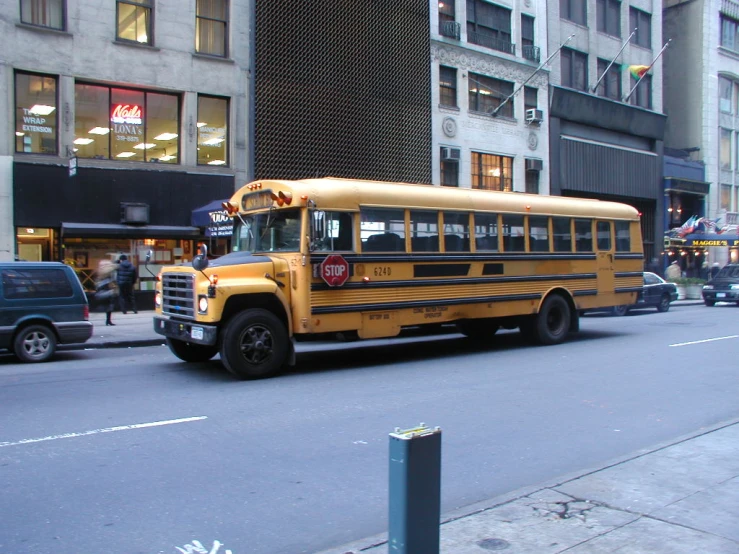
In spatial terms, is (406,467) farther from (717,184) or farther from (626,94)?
(717,184)

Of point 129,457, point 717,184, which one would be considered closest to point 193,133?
point 129,457

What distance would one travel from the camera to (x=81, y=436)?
690cm

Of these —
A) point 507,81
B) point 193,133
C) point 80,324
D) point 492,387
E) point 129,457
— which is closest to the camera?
point 129,457

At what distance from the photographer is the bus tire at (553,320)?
14.0m

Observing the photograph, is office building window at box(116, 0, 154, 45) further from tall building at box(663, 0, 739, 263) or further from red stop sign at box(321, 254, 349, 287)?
tall building at box(663, 0, 739, 263)

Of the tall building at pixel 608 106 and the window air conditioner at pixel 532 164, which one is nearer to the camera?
the window air conditioner at pixel 532 164

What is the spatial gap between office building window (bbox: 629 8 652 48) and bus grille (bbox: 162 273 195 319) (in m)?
35.2

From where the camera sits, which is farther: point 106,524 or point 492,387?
point 492,387

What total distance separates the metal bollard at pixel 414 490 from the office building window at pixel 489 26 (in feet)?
94.7

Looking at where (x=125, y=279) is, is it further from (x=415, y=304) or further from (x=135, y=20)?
(x=415, y=304)

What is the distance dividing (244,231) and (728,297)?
21609 mm

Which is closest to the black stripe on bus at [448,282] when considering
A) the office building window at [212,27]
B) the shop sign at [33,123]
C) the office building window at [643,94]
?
the shop sign at [33,123]

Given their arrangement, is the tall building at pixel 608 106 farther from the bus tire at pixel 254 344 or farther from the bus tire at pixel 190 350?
the bus tire at pixel 254 344

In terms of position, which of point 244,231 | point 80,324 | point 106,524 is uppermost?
point 244,231
